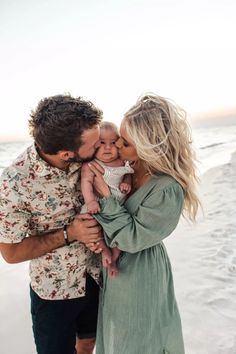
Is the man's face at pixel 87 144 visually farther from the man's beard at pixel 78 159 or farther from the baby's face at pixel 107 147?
the baby's face at pixel 107 147

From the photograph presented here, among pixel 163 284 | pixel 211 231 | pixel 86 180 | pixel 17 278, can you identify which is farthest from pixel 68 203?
pixel 211 231

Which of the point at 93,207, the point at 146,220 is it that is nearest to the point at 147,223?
the point at 146,220

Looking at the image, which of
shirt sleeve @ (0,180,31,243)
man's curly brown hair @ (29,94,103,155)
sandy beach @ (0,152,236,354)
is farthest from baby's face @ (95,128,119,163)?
sandy beach @ (0,152,236,354)

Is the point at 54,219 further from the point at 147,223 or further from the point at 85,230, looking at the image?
the point at 147,223

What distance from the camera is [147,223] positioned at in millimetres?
1610

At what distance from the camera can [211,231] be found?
4.95 meters

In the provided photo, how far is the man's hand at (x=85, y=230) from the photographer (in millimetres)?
1704

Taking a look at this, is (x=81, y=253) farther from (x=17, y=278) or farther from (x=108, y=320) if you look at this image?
(x=17, y=278)

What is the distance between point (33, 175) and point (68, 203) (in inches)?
8.8

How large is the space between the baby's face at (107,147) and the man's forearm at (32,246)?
422 millimetres

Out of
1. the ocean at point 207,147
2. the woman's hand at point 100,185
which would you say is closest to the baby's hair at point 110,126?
the woman's hand at point 100,185

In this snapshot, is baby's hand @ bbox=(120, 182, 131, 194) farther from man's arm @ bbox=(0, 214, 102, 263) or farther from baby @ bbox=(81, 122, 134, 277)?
man's arm @ bbox=(0, 214, 102, 263)

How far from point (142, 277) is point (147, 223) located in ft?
0.98

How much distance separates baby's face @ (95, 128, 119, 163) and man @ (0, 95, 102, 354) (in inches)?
2.5
